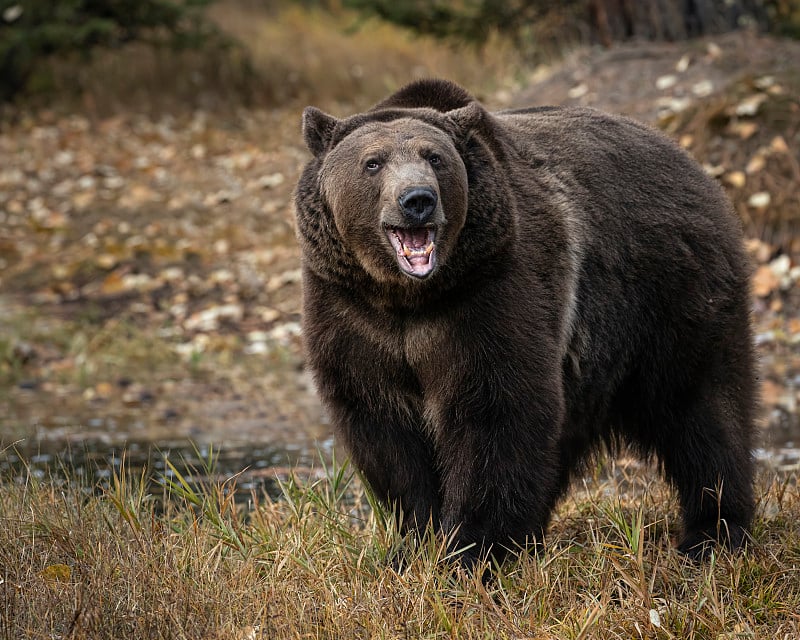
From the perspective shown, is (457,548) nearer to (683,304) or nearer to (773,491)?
(683,304)

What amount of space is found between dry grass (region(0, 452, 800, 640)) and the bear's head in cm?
106

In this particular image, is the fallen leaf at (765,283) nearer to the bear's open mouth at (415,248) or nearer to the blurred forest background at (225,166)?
the blurred forest background at (225,166)

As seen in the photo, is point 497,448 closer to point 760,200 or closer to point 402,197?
point 402,197

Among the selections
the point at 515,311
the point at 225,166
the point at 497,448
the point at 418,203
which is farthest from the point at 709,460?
the point at 225,166

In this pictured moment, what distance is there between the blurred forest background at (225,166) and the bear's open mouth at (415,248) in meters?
2.86

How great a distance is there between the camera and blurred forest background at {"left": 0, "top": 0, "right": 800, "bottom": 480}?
897 cm

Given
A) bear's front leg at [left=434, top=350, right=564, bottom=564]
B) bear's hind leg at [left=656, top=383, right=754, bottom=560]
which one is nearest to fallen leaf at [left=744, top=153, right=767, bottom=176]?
bear's hind leg at [left=656, top=383, right=754, bottom=560]

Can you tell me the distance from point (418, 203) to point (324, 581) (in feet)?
4.54

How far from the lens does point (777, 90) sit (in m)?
11.1

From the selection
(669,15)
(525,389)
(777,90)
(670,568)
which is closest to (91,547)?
(525,389)

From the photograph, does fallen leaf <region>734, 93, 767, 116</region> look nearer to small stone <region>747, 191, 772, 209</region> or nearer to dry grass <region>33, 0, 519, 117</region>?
small stone <region>747, 191, 772, 209</region>

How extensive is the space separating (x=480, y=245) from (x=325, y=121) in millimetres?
853

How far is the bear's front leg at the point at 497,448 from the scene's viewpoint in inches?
173

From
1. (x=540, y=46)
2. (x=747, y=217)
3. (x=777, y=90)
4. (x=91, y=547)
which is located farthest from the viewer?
(x=540, y=46)
